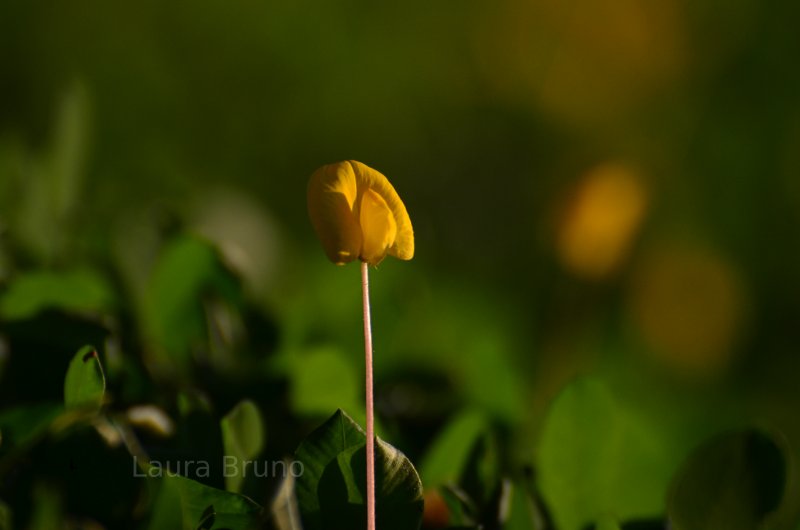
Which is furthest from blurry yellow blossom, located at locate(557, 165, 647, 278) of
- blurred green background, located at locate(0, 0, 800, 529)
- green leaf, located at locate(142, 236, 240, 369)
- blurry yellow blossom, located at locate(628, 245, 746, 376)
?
green leaf, located at locate(142, 236, 240, 369)

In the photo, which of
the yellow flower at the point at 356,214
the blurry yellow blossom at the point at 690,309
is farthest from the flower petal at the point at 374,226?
→ the blurry yellow blossom at the point at 690,309

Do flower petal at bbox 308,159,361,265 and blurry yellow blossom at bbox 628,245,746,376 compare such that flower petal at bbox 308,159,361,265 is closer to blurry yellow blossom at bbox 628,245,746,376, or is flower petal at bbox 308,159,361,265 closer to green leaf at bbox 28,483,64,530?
green leaf at bbox 28,483,64,530

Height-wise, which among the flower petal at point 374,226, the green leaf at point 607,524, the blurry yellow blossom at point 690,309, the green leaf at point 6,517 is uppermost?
the flower petal at point 374,226

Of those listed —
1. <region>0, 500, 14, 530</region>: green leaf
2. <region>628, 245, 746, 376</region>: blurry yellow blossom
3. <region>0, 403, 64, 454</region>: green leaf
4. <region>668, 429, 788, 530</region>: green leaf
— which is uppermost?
<region>668, 429, 788, 530</region>: green leaf

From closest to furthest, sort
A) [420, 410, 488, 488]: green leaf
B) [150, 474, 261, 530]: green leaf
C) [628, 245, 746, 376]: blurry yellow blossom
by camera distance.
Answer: [150, 474, 261, 530]: green leaf
[420, 410, 488, 488]: green leaf
[628, 245, 746, 376]: blurry yellow blossom

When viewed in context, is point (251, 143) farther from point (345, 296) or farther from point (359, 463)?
point (359, 463)

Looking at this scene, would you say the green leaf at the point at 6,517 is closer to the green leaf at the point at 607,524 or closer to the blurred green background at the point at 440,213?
the blurred green background at the point at 440,213

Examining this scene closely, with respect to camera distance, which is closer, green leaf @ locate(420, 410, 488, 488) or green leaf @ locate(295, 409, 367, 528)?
green leaf @ locate(295, 409, 367, 528)
